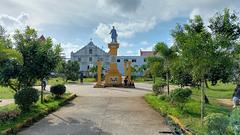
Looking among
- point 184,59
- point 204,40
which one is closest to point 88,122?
point 184,59

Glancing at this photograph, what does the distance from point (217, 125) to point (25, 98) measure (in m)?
7.60

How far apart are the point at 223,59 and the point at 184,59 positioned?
1189 mm

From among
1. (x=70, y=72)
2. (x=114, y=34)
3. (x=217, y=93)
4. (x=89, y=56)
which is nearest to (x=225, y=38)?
(x=217, y=93)

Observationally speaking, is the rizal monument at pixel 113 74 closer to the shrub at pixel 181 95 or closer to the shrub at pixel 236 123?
the shrub at pixel 181 95

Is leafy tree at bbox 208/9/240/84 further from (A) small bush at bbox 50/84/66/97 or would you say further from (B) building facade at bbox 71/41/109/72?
(B) building facade at bbox 71/41/109/72

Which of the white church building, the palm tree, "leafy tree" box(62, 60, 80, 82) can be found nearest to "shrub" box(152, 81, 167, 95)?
the palm tree

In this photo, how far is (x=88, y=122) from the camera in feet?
35.0

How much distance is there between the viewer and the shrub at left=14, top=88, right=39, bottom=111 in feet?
38.3

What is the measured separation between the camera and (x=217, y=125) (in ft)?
21.5

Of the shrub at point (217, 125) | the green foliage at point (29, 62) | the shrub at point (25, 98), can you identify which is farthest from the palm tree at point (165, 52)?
the shrub at point (217, 125)

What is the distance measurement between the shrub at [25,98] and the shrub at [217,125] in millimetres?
7344

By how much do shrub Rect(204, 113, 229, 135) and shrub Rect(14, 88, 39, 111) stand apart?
24.1 ft

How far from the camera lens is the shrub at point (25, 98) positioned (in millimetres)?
11680

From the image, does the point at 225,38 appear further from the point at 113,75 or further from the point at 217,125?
the point at 113,75
